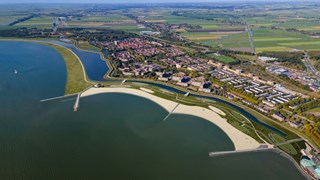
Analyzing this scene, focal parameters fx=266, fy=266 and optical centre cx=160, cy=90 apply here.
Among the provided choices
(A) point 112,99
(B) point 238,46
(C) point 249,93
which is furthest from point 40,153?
(B) point 238,46

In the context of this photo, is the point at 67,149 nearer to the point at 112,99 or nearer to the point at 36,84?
the point at 112,99

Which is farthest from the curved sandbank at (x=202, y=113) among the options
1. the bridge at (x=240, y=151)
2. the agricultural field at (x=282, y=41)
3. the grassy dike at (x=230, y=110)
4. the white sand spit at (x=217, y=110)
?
the agricultural field at (x=282, y=41)

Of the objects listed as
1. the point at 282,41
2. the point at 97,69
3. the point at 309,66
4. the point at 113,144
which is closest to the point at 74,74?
the point at 97,69

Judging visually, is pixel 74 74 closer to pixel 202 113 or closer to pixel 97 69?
pixel 97 69

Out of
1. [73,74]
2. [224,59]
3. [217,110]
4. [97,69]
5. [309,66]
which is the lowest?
[97,69]

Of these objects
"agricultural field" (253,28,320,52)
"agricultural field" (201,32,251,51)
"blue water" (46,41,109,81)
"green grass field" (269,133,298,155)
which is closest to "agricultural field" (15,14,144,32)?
"agricultural field" (201,32,251,51)

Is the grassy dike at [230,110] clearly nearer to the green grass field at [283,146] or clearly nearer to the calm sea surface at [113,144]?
the green grass field at [283,146]

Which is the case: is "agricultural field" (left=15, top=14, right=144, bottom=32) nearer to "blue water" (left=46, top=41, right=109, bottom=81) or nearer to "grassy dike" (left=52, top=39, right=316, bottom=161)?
"blue water" (left=46, top=41, right=109, bottom=81)
